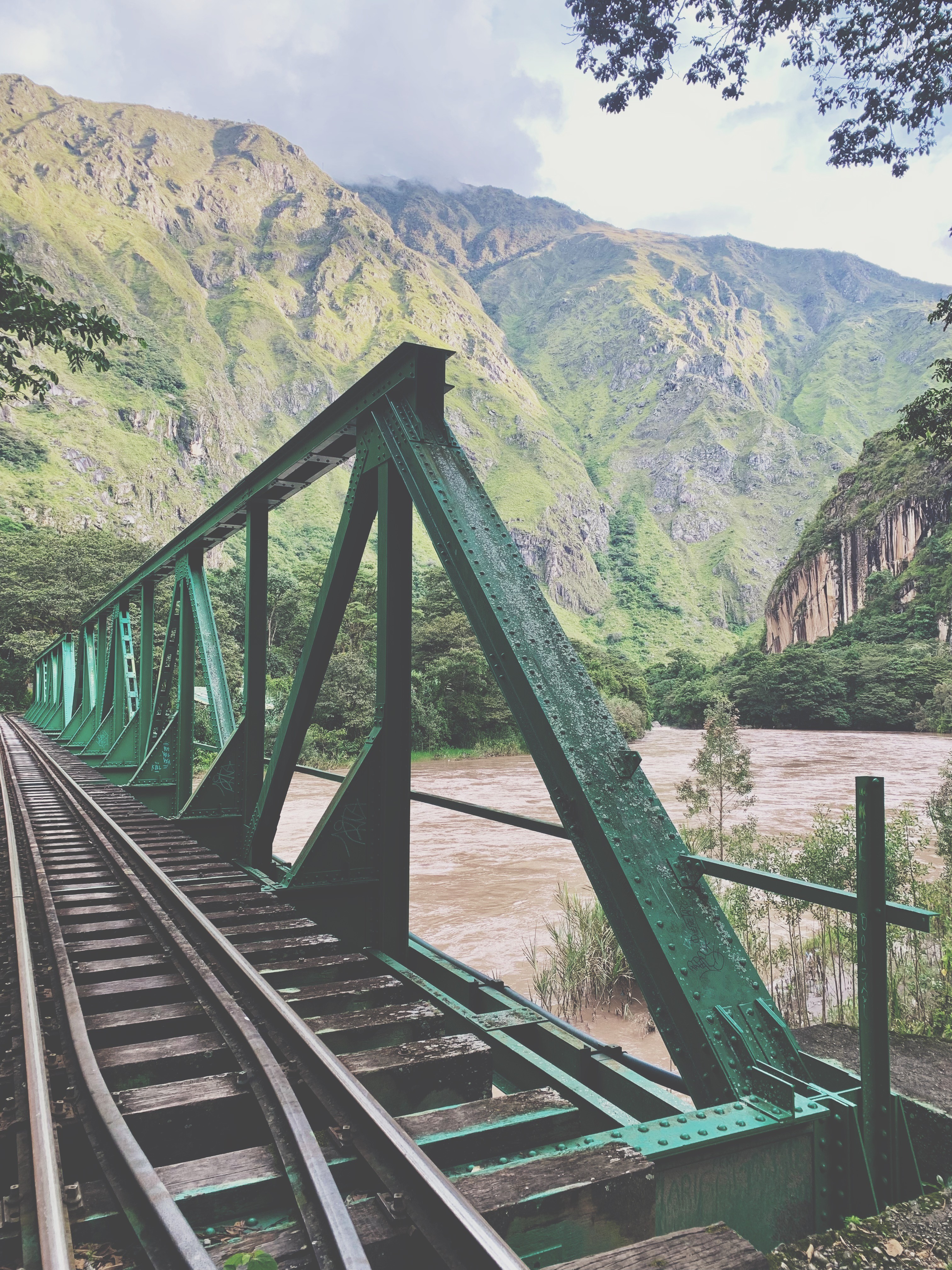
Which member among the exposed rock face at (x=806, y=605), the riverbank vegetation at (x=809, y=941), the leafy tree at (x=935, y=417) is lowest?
the riverbank vegetation at (x=809, y=941)

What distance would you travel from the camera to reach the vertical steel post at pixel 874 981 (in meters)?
2.03

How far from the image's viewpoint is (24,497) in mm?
75875

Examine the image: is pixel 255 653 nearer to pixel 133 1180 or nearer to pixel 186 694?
pixel 186 694

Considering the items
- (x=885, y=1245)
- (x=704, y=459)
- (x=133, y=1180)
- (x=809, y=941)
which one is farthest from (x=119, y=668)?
(x=704, y=459)

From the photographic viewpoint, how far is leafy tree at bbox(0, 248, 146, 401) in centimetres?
708

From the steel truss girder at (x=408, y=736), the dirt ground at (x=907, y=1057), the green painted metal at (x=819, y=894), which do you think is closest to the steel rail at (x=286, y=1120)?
the steel truss girder at (x=408, y=736)

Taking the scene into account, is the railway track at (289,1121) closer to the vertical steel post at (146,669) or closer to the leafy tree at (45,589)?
the vertical steel post at (146,669)

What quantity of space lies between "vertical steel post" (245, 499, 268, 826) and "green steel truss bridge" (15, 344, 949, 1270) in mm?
356

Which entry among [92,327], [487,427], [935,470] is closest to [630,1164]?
[92,327]

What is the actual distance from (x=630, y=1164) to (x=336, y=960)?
209 cm

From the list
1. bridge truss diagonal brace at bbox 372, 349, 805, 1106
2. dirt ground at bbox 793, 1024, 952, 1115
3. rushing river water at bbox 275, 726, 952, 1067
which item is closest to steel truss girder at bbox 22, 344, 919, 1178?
bridge truss diagonal brace at bbox 372, 349, 805, 1106

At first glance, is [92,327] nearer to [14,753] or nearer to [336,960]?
[336,960]

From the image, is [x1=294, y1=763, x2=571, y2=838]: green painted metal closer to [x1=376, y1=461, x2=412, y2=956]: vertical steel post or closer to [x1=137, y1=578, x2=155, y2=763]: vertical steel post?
[x1=376, y1=461, x2=412, y2=956]: vertical steel post

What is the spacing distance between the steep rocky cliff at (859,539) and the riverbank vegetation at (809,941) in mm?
Answer: 58725
